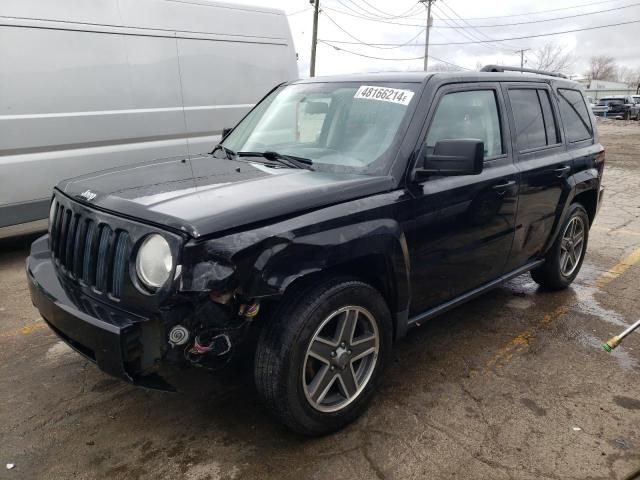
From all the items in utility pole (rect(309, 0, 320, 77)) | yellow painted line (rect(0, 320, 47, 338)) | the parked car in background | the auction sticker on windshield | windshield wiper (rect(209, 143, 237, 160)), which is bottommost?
the parked car in background

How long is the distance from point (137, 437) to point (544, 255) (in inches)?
136

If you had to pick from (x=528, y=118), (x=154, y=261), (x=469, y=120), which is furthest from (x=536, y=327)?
(x=154, y=261)

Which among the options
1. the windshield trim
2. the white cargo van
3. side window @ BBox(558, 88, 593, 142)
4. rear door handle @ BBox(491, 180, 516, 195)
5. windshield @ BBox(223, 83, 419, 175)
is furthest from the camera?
the white cargo van

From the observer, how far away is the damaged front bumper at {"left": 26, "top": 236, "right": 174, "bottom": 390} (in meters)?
2.19

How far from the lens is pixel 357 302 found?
8.78 ft

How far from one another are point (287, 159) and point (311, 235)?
2.98 feet

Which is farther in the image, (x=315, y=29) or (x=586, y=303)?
(x=315, y=29)

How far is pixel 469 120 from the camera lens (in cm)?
345

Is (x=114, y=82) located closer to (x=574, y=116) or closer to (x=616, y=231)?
(x=574, y=116)

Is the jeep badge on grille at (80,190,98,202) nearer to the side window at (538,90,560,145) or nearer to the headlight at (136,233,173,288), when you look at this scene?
the headlight at (136,233,173,288)

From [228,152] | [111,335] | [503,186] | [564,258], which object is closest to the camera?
[111,335]

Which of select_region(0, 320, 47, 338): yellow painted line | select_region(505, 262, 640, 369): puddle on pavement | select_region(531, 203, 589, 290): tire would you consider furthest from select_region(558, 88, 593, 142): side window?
select_region(0, 320, 47, 338): yellow painted line

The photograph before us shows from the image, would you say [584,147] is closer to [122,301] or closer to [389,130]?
[389,130]

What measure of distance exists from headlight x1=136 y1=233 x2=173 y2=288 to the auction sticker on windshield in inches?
65.9
